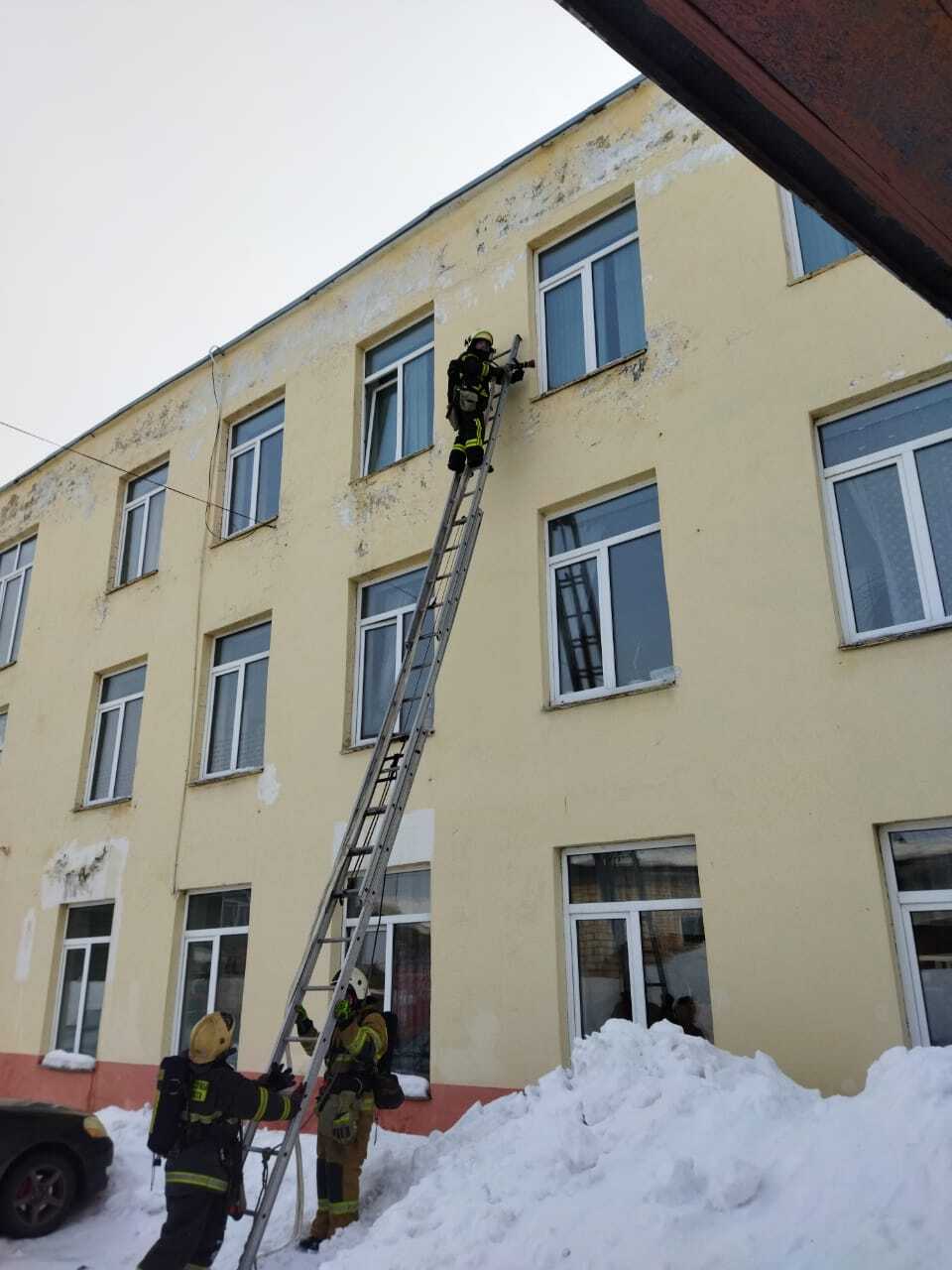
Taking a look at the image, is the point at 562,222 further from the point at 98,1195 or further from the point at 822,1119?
the point at 98,1195

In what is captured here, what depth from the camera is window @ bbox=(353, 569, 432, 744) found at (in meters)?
8.83

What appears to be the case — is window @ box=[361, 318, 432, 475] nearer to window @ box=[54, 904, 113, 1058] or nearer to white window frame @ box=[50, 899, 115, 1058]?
white window frame @ box=[50, 899, 115, 1058]

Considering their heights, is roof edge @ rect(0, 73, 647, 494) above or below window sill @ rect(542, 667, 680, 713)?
above

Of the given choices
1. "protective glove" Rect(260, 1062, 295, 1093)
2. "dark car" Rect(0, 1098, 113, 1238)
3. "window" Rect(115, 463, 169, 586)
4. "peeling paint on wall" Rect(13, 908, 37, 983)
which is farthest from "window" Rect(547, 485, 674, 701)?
"peeling paint on wall" Rect(13, 908, 37, 983)

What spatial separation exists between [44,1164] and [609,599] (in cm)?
561

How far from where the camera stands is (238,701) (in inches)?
403

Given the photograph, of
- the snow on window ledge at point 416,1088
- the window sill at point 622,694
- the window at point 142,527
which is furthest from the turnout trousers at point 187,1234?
the window at point 142,527

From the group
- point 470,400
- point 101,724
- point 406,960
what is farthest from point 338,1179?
point 101,724

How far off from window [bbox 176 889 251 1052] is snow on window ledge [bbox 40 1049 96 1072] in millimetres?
1246

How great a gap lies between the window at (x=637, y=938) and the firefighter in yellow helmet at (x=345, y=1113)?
5.05 feet

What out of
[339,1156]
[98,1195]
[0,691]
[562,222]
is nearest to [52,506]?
[0,691]

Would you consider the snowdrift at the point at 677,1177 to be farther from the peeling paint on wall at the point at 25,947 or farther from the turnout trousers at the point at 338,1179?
the peeling paint on wall at the point at 25,947

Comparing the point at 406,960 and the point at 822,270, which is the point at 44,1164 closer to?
the point at 406,960

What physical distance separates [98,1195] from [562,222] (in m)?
8.71
